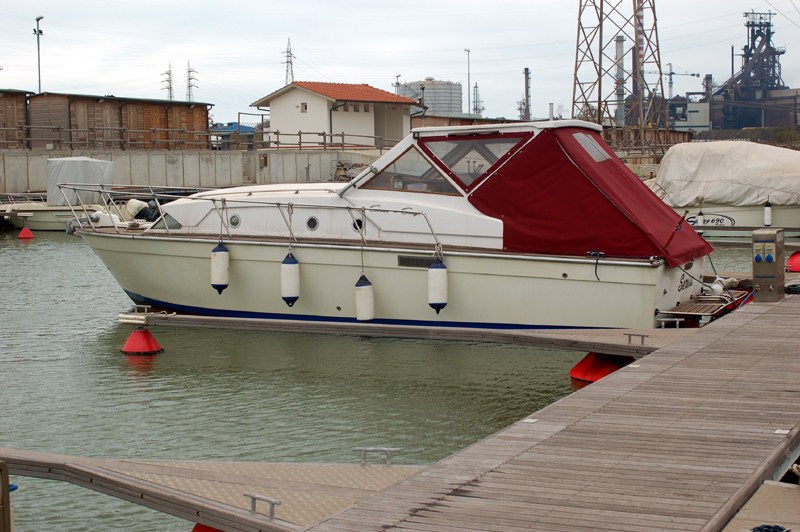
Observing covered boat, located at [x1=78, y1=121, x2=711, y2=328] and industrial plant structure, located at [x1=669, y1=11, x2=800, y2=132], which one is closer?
covered boat, located at [x1=78, y1=121, x2=711, y2=328]

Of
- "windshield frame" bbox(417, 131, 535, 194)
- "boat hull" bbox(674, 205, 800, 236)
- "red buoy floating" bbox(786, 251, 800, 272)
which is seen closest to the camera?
"windshield frame" bbox(417, 131, 535, 194)

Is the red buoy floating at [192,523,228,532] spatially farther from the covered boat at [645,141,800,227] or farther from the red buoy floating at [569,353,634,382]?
the covered boat at [645,141,800,227]

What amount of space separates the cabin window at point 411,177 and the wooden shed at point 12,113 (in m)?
27.4

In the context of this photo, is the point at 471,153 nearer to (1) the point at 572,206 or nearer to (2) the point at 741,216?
(1) the point at 572,206

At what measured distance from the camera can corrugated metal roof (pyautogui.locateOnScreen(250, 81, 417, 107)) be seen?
40031 mm

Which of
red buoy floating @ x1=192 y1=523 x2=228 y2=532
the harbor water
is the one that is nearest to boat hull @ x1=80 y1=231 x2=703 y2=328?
the harbor water

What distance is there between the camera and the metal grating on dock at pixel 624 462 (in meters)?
3.72

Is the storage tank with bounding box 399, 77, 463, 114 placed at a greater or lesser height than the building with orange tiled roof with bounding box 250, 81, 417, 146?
greater

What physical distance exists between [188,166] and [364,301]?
78.8 ft

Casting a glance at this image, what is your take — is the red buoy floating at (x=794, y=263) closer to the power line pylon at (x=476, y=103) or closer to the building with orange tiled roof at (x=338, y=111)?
the building with orange tiled roof at (x=338, y=111)

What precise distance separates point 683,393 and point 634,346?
170 cm

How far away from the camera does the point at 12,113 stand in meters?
33.3

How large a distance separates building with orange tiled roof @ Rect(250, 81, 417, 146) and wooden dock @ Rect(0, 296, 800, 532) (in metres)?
34.5

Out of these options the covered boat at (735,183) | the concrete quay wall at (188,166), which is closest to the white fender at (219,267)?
the covered boat at (735,183)
